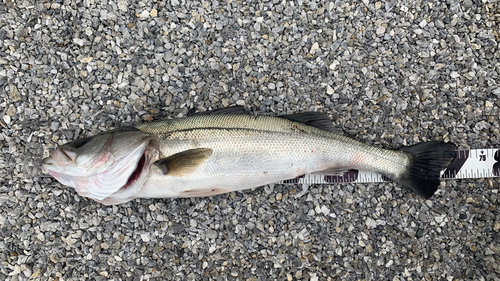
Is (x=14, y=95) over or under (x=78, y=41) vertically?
under

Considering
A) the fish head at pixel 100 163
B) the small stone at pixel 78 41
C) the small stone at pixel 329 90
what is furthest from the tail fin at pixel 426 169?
the small stone at pixel 78 41

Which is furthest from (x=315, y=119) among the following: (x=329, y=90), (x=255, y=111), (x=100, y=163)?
(x=100, y=163)

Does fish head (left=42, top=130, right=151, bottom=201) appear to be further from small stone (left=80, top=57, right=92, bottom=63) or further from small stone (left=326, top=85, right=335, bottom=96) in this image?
small stone (left=326, top=85, right=335, bottom=96)

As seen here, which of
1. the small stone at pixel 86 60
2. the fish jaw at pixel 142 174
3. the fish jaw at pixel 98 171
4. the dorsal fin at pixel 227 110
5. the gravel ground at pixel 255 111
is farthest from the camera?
the small stone at pixel 86 60

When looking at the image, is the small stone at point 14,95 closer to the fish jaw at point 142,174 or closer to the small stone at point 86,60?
the small stone at point 86,60

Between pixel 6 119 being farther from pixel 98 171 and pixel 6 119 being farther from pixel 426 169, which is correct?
pixel 426 169

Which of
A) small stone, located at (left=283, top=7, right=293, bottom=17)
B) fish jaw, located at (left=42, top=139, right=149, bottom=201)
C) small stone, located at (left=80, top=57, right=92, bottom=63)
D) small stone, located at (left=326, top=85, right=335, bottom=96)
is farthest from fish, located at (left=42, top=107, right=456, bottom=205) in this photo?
small stone, located at (left=283, top=7, right=293, bottom=17)

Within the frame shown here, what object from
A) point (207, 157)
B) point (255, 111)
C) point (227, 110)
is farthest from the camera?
point (255, 111)
